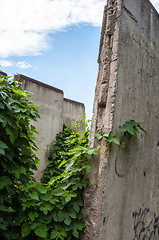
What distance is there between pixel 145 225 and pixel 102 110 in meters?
1.68

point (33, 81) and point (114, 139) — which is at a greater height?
point (33, 81)

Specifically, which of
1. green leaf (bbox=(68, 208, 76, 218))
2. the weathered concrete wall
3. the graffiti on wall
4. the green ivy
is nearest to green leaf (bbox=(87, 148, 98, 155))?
the green ivy

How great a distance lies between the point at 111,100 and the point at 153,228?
2.00 m

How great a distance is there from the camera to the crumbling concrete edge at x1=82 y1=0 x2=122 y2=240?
243 centimetres

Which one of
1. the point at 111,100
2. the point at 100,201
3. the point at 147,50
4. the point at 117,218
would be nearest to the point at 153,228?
the point at 117,218

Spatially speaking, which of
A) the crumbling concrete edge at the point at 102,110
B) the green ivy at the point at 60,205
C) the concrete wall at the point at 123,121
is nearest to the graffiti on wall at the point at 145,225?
the concrete wall at the point at 123,121

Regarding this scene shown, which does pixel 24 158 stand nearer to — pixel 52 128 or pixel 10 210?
pixel 10 210

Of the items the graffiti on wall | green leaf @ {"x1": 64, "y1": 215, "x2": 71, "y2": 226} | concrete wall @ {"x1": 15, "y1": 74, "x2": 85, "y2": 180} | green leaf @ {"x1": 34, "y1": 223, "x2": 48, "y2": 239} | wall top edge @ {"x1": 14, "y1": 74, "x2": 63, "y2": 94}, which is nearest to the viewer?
green leaf @ {"x1": 34, "y1": 223, "x2": 48, "y2": 239}

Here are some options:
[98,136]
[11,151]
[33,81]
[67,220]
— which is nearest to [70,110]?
[33,81]

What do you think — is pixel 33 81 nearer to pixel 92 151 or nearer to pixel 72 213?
pixel 92 151

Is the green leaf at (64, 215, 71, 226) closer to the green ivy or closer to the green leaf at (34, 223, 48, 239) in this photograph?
the green ivy

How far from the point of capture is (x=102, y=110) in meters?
2.70

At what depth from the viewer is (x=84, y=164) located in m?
2.50

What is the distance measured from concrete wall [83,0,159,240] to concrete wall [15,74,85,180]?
356cm
